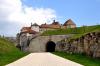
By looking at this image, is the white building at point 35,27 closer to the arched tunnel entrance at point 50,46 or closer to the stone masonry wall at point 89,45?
the arched tunnel entrance at point 50,46

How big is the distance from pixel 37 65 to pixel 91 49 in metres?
11.0

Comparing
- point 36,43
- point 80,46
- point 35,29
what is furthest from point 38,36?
point 35,29

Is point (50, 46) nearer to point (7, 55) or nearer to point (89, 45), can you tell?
point (7, 55)

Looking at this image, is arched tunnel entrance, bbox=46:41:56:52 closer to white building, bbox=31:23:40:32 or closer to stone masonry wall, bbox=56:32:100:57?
stone masonry wall, bbox=56:32:100:57

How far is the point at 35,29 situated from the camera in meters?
140

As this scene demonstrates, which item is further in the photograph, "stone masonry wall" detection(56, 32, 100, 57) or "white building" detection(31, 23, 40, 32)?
"white building" detection(31, 23, 40, 32)

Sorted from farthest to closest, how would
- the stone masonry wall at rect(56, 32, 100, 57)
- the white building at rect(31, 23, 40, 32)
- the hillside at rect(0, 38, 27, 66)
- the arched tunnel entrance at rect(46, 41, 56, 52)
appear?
the white building at rect(31, 23, 40, 32)
the arched tunnel entrance at rect(46, 41, 56, 52)
the stone masonry wall at rect(56, 32, 100, 57)
the hillside at rect(0, 38, 27, 66)

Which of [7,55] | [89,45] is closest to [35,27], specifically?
[7,55]

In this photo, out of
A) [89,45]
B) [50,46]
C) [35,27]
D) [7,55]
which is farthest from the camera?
[35,27]

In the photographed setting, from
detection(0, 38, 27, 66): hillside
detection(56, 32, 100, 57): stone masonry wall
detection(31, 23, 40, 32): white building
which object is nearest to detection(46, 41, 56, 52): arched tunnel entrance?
detection(0, 38, 27, 66): hillside

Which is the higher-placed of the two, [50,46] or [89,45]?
[89,45]

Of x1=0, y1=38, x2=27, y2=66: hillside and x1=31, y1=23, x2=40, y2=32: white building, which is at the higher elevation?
x1=31, y1=23, x2=40, y2=32: white building

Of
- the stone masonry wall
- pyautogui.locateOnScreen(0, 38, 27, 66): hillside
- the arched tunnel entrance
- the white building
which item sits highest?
the white building

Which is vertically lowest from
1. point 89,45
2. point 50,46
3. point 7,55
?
point 50,46
